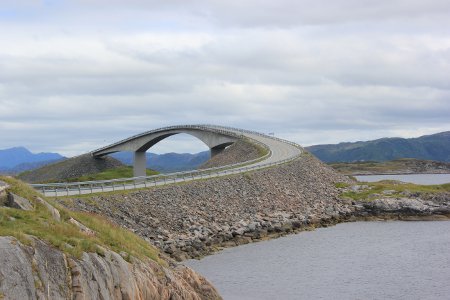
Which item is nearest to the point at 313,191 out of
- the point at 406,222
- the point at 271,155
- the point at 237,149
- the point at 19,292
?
the point at 406,222

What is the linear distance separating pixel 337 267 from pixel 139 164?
98.2 m

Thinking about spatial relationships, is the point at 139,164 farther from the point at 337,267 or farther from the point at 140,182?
the point at 337,267

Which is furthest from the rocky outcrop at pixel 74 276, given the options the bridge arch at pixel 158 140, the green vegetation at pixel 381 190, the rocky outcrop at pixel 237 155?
the bridge arch at pixel 158 140

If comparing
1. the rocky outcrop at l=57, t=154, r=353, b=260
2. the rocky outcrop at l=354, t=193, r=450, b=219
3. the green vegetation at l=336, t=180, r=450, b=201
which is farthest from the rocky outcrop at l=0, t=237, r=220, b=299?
the green vegetation at l=336, t=180, r=450, b=201

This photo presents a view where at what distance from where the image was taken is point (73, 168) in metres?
151

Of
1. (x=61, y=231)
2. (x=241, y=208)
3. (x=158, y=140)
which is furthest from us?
(x=158, y=140)

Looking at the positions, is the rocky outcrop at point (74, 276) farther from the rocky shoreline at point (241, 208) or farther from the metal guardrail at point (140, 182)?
the metal guardrail at point (140, 182)

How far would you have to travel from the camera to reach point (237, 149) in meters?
108

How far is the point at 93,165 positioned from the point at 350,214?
90.9 m

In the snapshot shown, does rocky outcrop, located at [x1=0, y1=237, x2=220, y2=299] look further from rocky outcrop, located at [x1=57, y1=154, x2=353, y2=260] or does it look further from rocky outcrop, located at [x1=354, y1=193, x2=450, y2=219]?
rocky outcrop, located at [x1=354, y1=193, x2=450, y2=219]

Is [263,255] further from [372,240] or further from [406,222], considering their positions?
[406,222]

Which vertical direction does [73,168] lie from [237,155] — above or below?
below

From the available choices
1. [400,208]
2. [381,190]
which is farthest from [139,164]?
[400,208]

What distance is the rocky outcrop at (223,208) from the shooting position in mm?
50312
